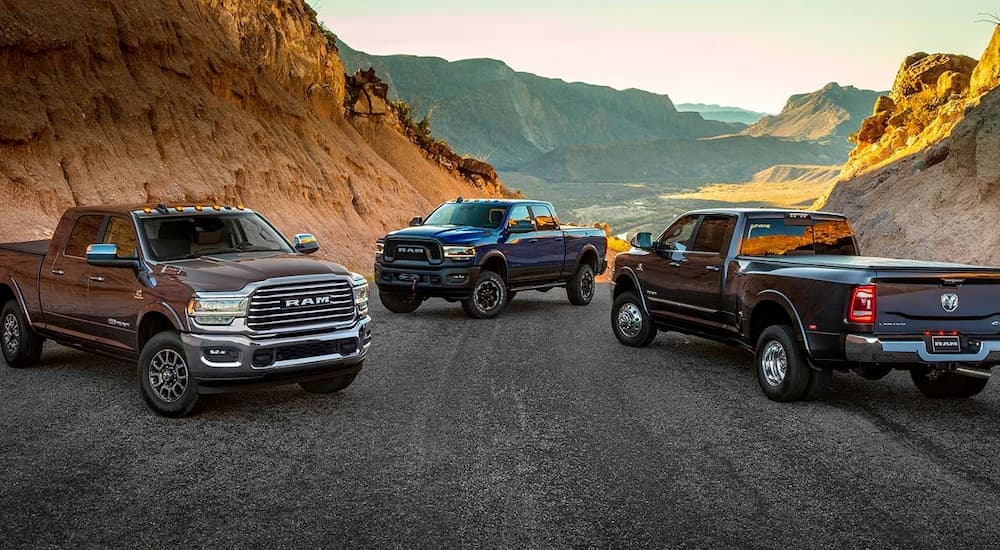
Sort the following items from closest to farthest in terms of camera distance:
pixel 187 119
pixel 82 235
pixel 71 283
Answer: pixel 71 283 → pixel 82 235 → pixel 187 119

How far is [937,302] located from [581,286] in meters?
11.0

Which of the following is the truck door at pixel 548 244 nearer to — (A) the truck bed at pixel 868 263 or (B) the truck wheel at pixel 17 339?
(A) the truck bed at pixel 868 263

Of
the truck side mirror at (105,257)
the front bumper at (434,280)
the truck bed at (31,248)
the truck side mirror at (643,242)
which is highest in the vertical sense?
the truck side mirror at (105,257)

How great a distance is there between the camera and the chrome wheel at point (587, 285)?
19188 millimetres

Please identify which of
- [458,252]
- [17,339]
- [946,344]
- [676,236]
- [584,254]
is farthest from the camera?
[584,254]

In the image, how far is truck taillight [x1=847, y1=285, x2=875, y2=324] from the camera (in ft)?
27.1

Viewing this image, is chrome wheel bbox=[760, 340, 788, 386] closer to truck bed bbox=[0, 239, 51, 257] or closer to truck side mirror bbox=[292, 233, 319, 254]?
truck side mirror bbox=[292, 233, 319, 254]

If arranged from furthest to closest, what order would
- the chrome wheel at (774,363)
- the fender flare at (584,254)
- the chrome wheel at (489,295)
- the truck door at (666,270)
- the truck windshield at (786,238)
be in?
the fender flare at (584,254) → the chrome wheel at (489,295) → the truck door at (666,270) → the truck windshield at (786,238) → the chrome wheel at (774,363)

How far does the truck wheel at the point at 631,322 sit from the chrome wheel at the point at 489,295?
11.8 ft

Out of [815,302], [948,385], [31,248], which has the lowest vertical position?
[948,385]

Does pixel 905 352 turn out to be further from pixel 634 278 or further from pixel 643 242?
pixel 634 278

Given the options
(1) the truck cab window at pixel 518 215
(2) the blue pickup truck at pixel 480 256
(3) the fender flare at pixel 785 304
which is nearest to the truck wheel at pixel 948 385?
(3) the fender flare at pixel 785 304

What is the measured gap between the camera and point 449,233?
640 inches

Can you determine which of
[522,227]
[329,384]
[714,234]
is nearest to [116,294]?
[329,384]
